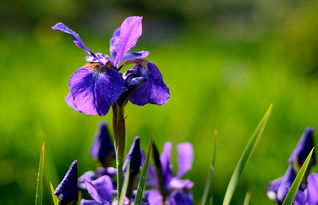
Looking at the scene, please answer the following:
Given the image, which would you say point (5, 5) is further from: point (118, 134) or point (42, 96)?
point (118, 134)

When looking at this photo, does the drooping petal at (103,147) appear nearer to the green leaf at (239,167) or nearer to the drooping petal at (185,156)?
the drooping petal at (185,156)

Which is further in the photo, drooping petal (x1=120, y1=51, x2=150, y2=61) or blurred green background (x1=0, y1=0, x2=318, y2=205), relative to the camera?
blurred green background (x1=0, y1=0, x2=318, y2=205)

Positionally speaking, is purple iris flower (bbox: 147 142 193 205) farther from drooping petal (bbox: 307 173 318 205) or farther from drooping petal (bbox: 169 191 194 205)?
drooping petal (bbox: 307 173 318 205)

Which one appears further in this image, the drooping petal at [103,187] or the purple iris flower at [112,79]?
the drooping petal at [103,187]

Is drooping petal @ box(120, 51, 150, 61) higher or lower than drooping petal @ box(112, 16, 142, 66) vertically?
lower

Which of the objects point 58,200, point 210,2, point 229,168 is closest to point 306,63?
point 229,168

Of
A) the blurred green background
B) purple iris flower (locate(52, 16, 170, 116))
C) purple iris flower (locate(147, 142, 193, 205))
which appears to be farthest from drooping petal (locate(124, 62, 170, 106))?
the blurred green background

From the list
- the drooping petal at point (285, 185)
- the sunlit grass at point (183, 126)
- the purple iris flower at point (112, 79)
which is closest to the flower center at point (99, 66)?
the purple iris flower at point (112, 79)
